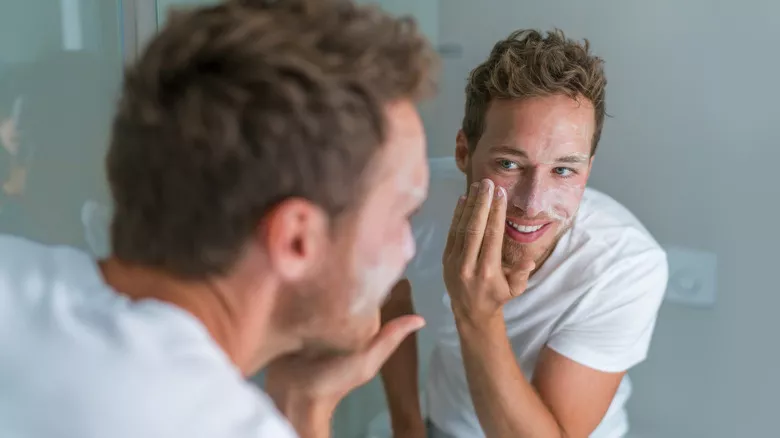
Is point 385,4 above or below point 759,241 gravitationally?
above

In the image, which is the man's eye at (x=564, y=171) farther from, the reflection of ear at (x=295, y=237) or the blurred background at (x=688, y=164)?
the reflection of ear at (x=295, y=237)

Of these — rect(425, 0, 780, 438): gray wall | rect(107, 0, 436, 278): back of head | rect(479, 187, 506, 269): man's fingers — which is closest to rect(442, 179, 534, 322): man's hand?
rect(479, 187, 506, 269): man's fingers

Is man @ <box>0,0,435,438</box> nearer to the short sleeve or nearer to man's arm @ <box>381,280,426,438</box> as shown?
the short sleeve

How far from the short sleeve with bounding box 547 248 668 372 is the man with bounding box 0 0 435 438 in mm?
450

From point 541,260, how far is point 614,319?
0.13 m

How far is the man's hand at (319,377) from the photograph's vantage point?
67cm

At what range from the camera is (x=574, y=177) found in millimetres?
917

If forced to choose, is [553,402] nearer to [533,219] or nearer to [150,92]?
[533,219]

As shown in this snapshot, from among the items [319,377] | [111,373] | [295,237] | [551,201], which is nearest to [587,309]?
[551,201]

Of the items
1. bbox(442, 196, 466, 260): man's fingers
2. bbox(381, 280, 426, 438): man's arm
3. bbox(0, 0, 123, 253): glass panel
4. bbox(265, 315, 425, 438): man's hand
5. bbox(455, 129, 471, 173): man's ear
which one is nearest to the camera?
bbox(265, 315, 425, 438): man's hand

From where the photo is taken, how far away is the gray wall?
1164mm

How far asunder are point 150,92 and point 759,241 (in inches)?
43.2

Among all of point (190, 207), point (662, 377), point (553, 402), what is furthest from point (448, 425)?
point (190, 207)

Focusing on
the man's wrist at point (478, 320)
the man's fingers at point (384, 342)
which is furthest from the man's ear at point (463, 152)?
the man's fingers at point (384, 342)
